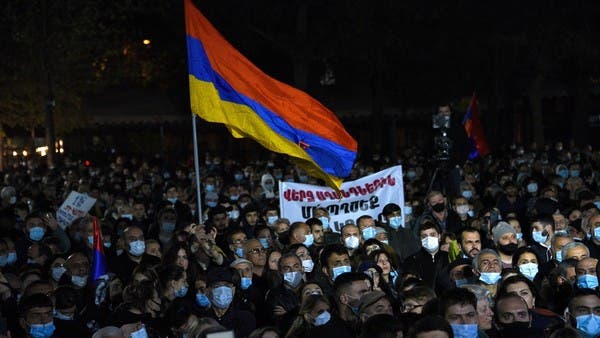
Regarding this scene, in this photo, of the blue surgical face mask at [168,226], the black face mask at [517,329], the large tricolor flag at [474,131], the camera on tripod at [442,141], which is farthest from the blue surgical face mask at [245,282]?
the large tricolor flag at [474,131]

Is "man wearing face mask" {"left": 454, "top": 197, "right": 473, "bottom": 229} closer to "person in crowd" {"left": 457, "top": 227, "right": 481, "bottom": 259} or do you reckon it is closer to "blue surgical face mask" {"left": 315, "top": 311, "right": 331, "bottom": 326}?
"person in crowd" {"left": 457, "top": 227, "right": 481, "bottom": 259}

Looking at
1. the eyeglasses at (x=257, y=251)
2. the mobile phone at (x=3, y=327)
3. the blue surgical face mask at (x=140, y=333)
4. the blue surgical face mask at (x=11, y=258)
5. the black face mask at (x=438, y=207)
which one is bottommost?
A: the blue surgical face mask at (x=140, y=333)

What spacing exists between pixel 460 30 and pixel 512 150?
17.5ft

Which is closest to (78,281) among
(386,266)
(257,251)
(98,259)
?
(98,259)

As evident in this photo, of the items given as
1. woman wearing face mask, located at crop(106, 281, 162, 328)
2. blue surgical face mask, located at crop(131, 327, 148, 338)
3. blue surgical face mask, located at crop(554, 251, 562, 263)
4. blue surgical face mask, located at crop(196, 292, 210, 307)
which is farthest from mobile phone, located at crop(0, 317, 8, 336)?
blue surgical face mask, located at crop(554, 251, 562, 263)

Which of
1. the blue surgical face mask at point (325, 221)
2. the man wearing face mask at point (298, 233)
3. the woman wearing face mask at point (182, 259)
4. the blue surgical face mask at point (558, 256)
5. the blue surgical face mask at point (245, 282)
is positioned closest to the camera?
the blue surgical face mask at point (245, 282)

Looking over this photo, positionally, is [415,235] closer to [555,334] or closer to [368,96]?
[555,334]

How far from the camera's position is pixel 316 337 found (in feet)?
25.7

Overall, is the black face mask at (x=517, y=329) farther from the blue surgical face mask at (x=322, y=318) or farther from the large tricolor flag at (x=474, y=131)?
the large tricolor flag at (x=474, y=131)

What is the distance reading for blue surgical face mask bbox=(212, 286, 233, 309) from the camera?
9.01m

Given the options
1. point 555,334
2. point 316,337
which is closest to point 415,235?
point 316,337

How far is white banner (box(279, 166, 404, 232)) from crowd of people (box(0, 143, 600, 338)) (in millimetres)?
417

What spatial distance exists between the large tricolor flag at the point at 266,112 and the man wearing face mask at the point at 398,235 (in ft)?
3.66

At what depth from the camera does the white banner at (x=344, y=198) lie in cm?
1548
